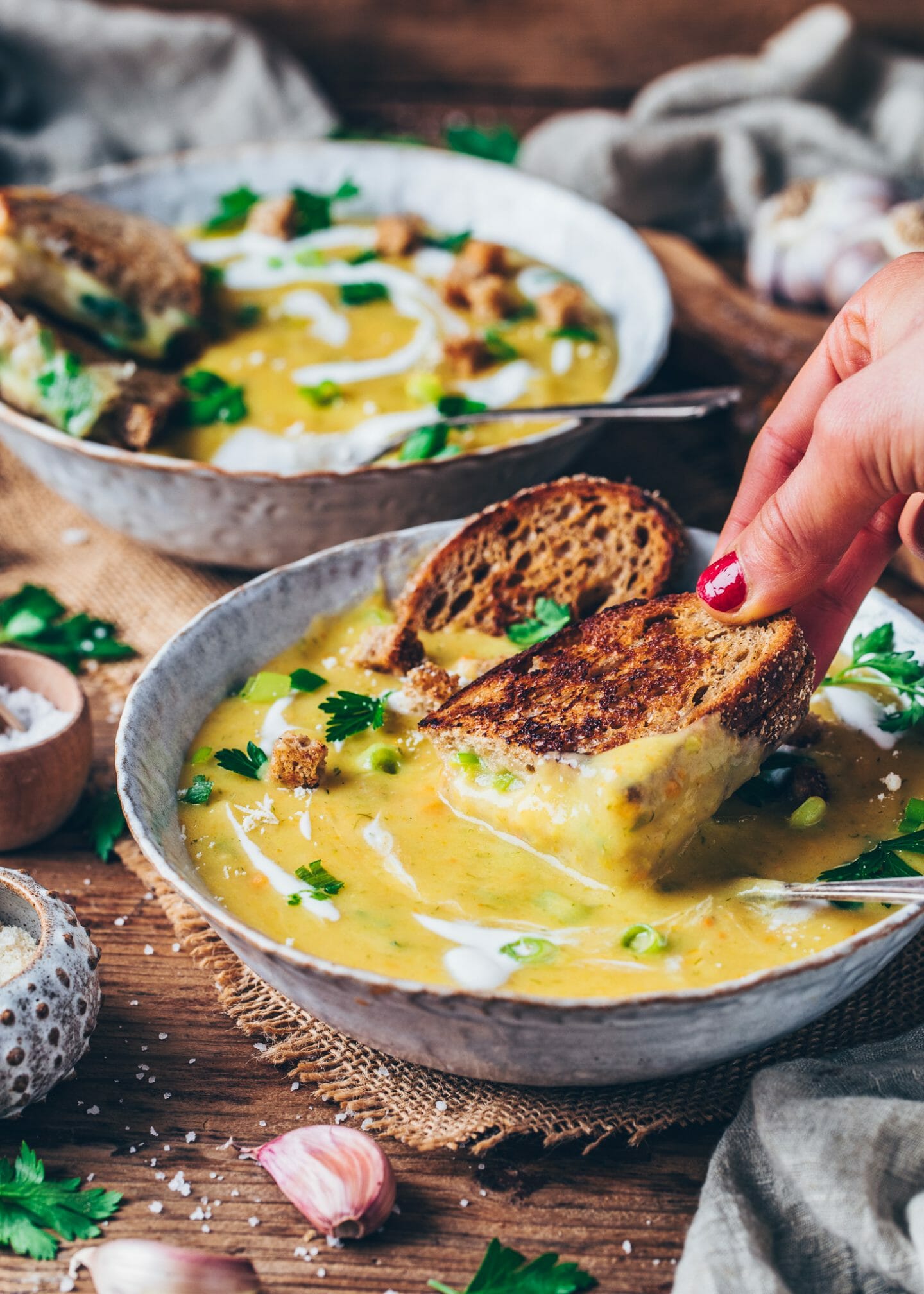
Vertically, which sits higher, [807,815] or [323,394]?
[807,815]

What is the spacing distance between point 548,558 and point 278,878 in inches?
46.4

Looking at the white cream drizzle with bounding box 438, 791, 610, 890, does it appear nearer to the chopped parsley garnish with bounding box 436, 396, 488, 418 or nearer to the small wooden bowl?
the small wooden bowl

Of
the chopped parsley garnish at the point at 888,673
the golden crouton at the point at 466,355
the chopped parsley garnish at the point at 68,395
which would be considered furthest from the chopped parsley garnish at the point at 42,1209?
the golden crouton at the point at 466,355

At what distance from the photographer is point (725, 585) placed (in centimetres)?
273

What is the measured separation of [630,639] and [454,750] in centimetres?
48

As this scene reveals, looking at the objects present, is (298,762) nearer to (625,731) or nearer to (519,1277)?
(625,731)

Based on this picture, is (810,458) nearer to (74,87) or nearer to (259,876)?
(259,876)

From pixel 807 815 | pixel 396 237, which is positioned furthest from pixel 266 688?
pixel 396 237

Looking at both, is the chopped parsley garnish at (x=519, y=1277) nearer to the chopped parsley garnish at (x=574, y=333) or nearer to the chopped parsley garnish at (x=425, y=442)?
the chopped parsley garnish at (x=425, y=442)

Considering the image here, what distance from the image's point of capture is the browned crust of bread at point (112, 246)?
4309 mm

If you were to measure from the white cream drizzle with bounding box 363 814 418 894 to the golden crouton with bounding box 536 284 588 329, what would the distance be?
8.05ft

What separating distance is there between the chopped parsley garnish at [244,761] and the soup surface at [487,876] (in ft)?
0.04

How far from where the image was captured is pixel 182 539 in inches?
153

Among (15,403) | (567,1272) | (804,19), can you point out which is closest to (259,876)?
(567,1272)
